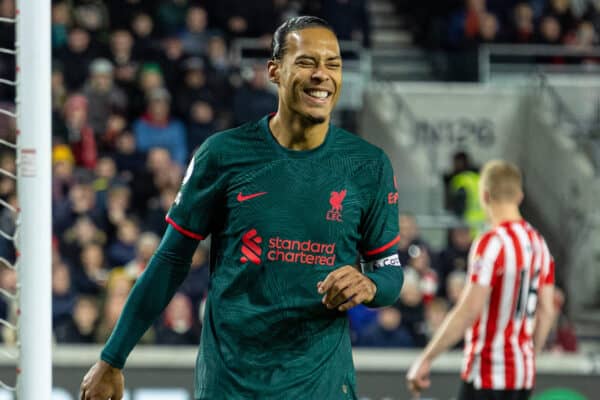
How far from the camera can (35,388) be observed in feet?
12.0

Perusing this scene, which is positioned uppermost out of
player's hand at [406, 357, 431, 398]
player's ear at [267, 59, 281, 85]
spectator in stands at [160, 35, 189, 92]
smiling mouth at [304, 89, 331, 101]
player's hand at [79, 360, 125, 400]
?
spectator in stands at [160, 35, 189, 92]

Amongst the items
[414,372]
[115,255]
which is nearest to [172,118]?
[115,255]

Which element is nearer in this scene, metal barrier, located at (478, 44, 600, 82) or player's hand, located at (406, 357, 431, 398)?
player's hand, located at (406, 357, 431, 398)

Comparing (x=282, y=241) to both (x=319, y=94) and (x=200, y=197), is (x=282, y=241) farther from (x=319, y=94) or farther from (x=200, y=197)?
(x=319, y=94)

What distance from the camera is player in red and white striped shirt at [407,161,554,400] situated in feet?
17.7

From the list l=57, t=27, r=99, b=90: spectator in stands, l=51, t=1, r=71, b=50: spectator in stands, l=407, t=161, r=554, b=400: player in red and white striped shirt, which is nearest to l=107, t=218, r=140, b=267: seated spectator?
l=57, t=27, r=99, b=90: spectator in stands

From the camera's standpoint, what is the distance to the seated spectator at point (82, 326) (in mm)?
7867

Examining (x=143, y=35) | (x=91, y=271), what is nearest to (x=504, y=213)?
(x=91, y=271)

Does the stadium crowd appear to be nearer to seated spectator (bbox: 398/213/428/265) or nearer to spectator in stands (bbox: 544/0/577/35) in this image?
seated spectator (bbox: 398/213/428/265)

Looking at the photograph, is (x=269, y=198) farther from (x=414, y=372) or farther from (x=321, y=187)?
(x=414, y=372)

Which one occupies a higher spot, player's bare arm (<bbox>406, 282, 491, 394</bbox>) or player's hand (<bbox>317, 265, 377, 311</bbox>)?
player's hand (<bbox>317, 265, 377, 311</bbox>)

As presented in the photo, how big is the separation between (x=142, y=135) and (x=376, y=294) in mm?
7417

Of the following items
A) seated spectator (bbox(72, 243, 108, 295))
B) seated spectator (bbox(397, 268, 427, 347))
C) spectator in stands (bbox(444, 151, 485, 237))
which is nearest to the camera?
seated spectator (bbox(397, 268, 427, 347))

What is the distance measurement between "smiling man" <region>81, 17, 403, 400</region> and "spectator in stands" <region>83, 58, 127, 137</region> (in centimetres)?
710
